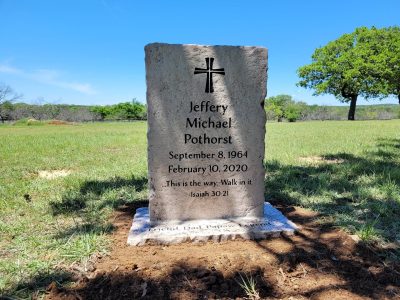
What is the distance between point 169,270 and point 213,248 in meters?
0.64

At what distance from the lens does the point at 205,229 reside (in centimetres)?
384

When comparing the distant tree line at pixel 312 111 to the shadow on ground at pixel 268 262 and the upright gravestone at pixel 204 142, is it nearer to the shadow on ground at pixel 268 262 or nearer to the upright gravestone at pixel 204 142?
the shadow on ground at pixel 268 262

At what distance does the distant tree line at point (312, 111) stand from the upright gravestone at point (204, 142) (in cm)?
6325

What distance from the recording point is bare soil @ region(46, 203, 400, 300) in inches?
106

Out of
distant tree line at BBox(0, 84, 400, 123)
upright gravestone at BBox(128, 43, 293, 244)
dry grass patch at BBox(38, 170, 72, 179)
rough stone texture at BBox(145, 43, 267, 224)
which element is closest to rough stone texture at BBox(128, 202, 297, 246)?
upright gravestone at BBox(128, 43, 293, 244)

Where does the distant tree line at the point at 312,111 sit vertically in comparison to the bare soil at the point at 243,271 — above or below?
above

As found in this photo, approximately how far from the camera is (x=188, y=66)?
150 inches

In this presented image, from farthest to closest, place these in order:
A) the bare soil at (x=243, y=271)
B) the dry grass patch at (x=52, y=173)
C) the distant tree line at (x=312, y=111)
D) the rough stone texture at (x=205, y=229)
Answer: the distant tree line at (x=312, y=111) < the dry grass patch at (x=52, y=173) < the rough stone texture at (x=205, y=229) < the bare soil at (x=243, y=271)

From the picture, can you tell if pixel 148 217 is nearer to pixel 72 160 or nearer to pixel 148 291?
pixel 148 291

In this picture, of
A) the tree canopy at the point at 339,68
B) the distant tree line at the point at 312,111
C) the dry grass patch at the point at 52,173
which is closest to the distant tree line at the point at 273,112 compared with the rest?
the distant tree line at the point at 312,111

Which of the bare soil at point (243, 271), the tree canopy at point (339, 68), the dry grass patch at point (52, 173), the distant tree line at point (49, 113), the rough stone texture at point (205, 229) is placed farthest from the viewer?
the distant tree line at point (49, 113)

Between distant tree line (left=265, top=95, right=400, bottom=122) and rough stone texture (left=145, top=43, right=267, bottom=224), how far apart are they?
63.2 meters

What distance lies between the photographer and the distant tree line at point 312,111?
64375mm

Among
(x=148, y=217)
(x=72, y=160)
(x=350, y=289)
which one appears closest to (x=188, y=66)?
(x=148, y=217)
